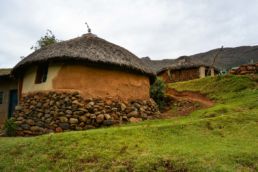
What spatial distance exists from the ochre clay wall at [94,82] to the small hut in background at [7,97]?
572cm

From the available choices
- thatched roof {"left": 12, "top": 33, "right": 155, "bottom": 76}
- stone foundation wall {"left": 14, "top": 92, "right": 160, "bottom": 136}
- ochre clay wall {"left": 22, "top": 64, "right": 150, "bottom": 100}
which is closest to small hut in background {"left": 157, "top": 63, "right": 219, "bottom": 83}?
thatched roof {"left": 12, "top": 33, "right": 155, "bottom": 76}

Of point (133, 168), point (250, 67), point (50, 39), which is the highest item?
point (50, 39)

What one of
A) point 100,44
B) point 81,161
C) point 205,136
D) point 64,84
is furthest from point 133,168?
point 100,44

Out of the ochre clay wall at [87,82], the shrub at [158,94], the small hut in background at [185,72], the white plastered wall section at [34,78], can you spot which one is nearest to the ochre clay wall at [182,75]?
the small hut in background at [185,72]

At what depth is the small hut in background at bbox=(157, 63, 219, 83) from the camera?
96.8 feet

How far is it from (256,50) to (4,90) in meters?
29.7

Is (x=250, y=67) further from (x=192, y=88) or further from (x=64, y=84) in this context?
(x=64, y=84)

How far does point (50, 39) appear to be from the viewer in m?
25.6

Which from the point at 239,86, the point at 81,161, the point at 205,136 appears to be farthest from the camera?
the point at 239,86

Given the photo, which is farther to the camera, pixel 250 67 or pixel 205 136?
pixel 250 67

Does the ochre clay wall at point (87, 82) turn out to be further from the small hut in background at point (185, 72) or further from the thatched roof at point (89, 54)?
the small hut in background at point (185, 72)

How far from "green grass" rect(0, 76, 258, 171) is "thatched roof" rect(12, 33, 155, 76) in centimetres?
369

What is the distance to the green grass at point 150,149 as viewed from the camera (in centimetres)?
721

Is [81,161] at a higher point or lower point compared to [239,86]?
lower
